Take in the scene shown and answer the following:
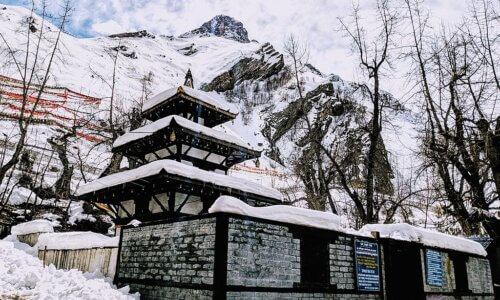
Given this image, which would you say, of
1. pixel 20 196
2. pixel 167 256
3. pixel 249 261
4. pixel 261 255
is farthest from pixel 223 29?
pixel 249 261

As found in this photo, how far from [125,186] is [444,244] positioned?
11.2m

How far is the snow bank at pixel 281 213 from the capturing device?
8211 mm

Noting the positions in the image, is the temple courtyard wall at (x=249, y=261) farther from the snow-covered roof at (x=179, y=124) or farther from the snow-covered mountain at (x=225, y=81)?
the snow-covered mountain at (x=225, y=81)

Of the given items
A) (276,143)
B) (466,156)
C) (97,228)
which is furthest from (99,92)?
(466,156)

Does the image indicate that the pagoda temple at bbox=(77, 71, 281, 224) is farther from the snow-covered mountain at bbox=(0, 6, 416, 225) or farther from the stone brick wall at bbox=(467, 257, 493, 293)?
the snow-covered mountain at bbox=(0, 6, 416, 225)

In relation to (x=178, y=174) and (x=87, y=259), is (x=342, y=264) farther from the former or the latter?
(x=87, y=259)

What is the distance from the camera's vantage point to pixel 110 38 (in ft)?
270

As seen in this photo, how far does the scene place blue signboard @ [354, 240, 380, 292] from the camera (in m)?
10.3

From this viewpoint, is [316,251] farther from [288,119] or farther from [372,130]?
[288,119]

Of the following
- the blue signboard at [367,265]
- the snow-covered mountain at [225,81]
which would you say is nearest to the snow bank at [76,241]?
the blue signboard at [367,265]

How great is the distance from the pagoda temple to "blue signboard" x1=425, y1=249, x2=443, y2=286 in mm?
5691

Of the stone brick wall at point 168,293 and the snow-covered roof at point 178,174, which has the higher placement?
the snow-covered roof at point 178,174

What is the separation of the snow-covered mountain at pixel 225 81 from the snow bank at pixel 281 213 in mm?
25629

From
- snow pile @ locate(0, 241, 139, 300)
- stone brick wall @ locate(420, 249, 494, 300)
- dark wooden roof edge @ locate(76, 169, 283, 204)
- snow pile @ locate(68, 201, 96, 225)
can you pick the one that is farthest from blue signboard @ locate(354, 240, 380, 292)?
snow pile @ locate(68, 201, 96, 225)
